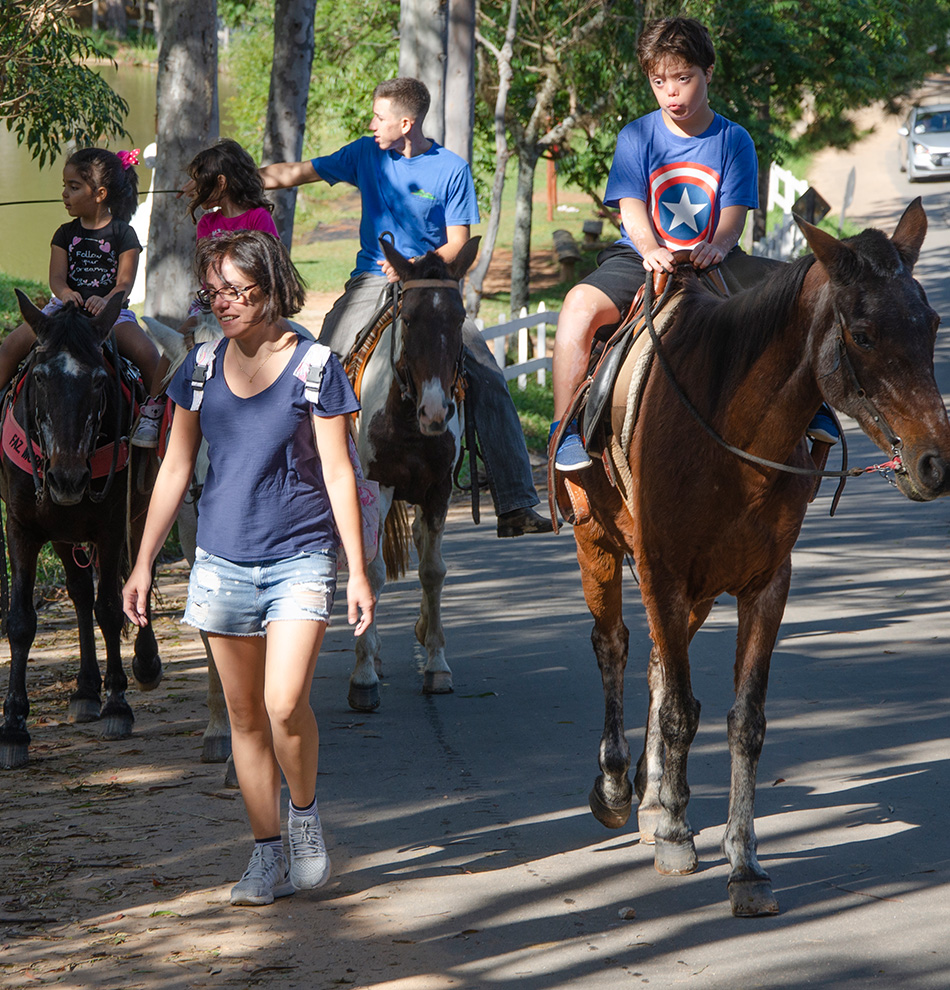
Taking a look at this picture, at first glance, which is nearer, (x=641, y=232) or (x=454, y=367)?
(x=641, y=232)

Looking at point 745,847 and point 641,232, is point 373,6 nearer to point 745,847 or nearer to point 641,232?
point 641,232

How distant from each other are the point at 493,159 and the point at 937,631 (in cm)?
2228

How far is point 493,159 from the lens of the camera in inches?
1133

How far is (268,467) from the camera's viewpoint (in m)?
4.49

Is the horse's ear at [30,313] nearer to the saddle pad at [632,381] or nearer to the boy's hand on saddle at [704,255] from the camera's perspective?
A: the saddle pad at [632,381]

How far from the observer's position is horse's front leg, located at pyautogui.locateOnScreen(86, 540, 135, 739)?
22.5ft

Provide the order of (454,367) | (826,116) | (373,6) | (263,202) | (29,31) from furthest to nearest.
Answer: (826,116) → (373,6) → (29,31) → (454,367) → (263,202)

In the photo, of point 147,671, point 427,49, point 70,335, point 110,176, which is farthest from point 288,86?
point 147,671

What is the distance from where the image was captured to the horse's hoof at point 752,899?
14.7 ft

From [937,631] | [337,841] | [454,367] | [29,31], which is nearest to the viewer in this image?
[337,841]

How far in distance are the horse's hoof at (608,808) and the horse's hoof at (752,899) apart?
0.87 m

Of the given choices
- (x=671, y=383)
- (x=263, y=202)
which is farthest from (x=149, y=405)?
(x=671, y=383)

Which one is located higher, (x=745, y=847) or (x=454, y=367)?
(x=454, y=367)

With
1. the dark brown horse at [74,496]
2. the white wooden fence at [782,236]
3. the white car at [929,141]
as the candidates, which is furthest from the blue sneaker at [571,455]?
the white car at [929,141]
